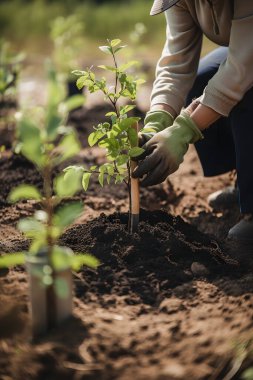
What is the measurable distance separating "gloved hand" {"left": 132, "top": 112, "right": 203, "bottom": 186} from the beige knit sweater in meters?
0.14

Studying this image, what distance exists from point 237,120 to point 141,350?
1.31 m

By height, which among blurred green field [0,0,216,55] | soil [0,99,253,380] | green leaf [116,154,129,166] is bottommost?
soil [0,99,253,380]

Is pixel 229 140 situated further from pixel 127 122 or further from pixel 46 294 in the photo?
pixel 46 294

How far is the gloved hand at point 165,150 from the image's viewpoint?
94.7 inches

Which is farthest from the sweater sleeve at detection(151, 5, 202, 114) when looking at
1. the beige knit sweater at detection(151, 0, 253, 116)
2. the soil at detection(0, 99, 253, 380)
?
the soil at detection(0, 99, 253, 380)

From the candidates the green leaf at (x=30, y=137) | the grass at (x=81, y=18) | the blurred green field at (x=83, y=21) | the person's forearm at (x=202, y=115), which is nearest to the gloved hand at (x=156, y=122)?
the person's forearm at (x=202, y=115)

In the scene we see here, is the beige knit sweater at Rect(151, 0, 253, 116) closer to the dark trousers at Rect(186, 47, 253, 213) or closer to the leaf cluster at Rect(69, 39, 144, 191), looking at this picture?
the dark trousers at Rect(186, 47, 253, 213)

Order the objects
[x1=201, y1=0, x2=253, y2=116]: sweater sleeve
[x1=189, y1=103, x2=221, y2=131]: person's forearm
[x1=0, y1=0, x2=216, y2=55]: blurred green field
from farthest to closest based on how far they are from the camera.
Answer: [x1=0, y1=0, x2=216, y2=55]: blurred green field < [x1=189, y1=103, x2=221, y2=131]: person's forearm < [x1=201, y1=0, x2=253, y2=116]: sweater sleeve

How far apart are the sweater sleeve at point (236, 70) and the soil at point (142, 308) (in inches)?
22.8

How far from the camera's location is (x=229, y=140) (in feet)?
10.1

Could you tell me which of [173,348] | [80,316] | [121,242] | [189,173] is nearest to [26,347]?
[80,316]

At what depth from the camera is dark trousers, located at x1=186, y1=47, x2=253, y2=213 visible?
2.60 m

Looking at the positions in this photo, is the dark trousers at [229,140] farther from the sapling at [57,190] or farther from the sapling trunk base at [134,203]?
the sapling at [57,190]

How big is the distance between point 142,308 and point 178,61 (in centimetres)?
139
